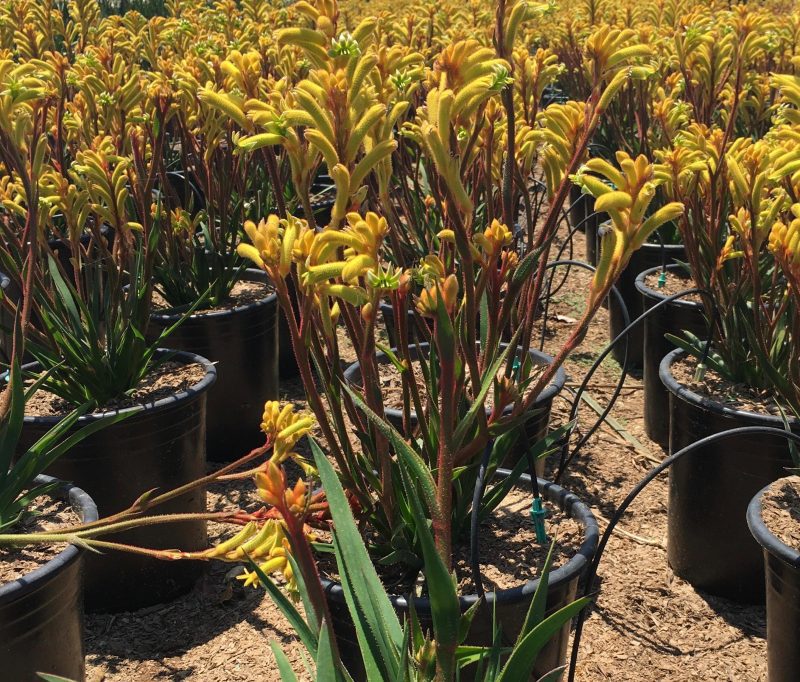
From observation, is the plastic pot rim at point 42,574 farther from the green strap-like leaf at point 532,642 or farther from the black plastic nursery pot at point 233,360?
the black plastic nursery pot at point 233,360

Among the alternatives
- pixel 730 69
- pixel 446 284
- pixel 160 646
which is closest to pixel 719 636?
pixel 160 646

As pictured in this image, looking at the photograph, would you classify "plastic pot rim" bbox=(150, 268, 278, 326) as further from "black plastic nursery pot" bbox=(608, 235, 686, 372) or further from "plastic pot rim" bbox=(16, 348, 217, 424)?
"black plastic nursery pot" bbox=(608, 235, 686, 372)

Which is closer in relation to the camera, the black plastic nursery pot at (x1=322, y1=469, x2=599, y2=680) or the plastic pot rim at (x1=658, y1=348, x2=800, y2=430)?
the black plastic nursery pot at (x1=322, y1=469, x2=599, y2=680)

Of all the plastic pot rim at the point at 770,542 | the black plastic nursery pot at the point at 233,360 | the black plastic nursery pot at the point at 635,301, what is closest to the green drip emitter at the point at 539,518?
the plastic pot rim at the point at 770,542

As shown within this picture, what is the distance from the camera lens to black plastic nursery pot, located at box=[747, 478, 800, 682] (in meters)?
1.93

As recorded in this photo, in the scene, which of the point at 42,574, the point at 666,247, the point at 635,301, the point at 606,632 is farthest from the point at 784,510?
the point at 635,301

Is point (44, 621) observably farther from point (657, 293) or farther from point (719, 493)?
point (657, 293)

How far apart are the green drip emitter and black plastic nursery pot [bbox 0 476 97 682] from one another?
92 centimetres

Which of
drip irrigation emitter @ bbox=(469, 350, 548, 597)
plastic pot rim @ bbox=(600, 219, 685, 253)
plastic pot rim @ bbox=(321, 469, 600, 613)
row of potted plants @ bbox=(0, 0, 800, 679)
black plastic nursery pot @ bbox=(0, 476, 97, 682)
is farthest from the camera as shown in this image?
plastic pot rim @ bbox=(600, 219, 685, 253)

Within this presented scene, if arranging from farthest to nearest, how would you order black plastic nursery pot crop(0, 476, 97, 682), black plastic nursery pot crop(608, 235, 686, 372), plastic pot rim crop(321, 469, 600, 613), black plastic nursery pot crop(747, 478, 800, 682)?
black plastic nursery pot crop(608, 235, 686, 372) → black plastic nursery pot crop(747, 478, 800, 682) → black plastic nursery pot crop(0, 476, 97, 682) → plastic pot rim crop(321, 469, 600, 613)

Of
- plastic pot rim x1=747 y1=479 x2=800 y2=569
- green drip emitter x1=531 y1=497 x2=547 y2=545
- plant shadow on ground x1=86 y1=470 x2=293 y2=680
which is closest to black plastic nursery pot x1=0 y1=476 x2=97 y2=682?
plant shadow on ground x1=86 y1=470 x2=293 y2=680

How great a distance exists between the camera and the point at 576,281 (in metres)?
5.58

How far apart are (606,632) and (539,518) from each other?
2.50 ft

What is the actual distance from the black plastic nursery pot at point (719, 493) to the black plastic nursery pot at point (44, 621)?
1.62m
